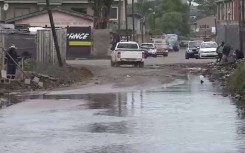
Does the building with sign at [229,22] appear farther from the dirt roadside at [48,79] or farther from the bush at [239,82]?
the bush at [239,82]

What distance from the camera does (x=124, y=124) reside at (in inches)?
604

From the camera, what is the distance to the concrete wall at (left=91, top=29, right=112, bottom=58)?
206 feet

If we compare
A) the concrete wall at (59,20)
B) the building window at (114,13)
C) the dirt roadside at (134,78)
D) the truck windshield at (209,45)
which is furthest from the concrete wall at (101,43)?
the dirt roadside at (134,78)

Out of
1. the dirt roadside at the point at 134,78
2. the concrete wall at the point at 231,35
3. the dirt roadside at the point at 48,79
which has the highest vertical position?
the concrete wall at the point at 231,35

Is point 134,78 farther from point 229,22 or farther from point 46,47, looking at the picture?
point 229,22

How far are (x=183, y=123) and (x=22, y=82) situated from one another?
12604mm

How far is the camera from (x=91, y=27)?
63375 mm

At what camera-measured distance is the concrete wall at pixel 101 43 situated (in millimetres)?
62875

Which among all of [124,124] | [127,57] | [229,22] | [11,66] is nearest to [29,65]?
[11,66]

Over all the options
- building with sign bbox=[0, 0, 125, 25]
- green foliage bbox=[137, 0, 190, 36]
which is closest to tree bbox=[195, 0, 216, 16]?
green foliage bbox=[137, 0, 190, 36]

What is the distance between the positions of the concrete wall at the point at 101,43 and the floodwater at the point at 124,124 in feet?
130

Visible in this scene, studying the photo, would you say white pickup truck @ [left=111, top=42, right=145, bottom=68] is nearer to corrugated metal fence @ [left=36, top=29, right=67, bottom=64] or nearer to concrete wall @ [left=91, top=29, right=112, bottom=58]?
corrugated metal fence @ [left=36, top=29, right=67, bottom=64]

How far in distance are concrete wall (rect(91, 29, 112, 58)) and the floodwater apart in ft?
130

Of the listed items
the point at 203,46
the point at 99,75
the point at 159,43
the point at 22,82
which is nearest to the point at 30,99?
the point at 22,82
